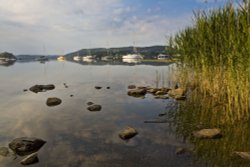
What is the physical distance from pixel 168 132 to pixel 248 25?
634 cm

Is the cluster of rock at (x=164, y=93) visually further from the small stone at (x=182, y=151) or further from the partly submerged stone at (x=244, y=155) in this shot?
the partly submerged stone at (x=244, y=155)

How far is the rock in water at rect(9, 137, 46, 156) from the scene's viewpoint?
10906mm

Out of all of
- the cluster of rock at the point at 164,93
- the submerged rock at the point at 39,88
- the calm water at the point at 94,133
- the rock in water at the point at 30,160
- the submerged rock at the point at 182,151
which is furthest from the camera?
the submerged rock at the point at 39,88

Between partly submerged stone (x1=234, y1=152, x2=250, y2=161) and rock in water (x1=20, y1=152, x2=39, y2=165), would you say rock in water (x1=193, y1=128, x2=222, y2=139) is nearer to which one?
partly submerged stone (x1=234, y1=152, x2=250, y2=161)

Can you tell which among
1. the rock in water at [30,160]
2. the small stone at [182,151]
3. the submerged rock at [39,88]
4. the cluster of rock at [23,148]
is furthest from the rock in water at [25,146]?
the submerged rock at [39,88]

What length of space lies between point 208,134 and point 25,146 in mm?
8159

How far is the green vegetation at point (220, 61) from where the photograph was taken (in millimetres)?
12469

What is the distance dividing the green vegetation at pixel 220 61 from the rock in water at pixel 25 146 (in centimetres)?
978

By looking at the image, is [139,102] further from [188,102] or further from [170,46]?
[170,46]

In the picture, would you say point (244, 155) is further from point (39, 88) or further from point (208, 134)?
point (39, 88)

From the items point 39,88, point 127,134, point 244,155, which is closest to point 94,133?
point 127,134

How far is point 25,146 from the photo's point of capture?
11.1 m

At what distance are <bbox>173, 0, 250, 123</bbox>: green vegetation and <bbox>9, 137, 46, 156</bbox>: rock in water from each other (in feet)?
32.1

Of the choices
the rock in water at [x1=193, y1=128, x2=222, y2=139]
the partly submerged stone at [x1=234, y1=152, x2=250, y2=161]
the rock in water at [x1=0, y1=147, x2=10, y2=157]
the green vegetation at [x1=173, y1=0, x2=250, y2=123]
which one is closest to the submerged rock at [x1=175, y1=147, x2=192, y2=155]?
the rock in water at [x1=193, y1=128, x2=222, y2=139]
